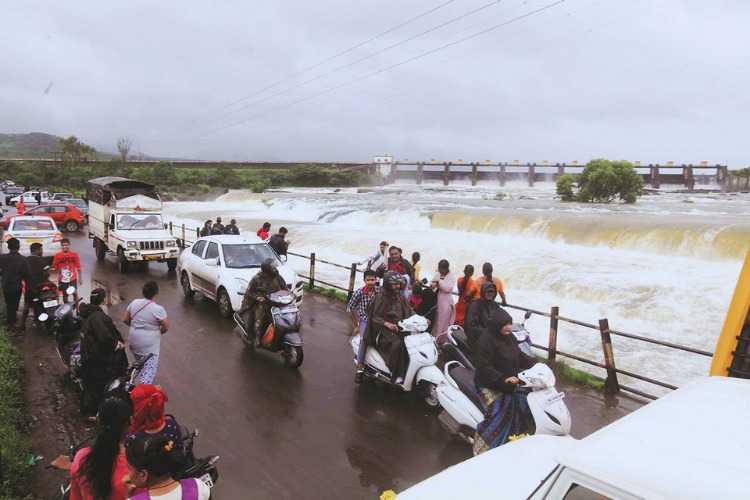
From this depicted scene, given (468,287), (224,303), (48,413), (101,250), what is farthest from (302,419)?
(101,250)

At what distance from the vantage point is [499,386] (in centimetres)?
445

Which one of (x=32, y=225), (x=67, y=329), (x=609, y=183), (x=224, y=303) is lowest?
Answer: (x=224, y=303)

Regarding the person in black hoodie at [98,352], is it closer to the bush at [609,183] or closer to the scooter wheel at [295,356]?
the scooter wheel at [295,356]

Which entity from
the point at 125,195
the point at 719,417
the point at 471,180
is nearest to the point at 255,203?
the point at 125,195

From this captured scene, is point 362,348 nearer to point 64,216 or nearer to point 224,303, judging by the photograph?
point 224,303

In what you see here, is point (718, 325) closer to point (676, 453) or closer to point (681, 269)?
point (681, 269)

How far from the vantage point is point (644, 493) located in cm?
199

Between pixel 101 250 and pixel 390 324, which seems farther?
pixel 101 250

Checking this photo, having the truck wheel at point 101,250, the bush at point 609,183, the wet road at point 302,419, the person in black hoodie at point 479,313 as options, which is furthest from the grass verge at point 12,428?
the bush at point 609,183

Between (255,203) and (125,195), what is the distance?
93.5ft

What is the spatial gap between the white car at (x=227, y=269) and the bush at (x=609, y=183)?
120ft

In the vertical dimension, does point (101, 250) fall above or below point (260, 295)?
below

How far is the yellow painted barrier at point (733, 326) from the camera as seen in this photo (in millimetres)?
4457

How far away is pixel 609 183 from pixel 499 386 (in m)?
40.6
